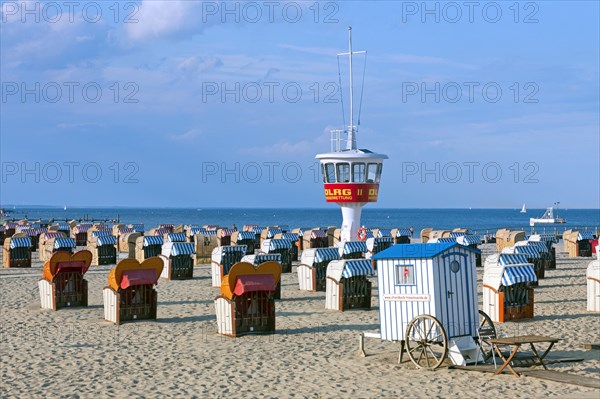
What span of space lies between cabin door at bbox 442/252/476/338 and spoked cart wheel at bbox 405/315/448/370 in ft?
0.61

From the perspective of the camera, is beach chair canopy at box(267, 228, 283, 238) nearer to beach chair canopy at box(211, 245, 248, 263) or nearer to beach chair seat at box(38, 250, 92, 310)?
beach chair canopy at box(211, 245, 248, 263)

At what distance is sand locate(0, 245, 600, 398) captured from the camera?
37.5 feet

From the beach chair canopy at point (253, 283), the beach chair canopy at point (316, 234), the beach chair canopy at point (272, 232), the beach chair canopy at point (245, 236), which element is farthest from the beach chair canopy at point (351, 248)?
the beach chair canopy at point (272, 232)

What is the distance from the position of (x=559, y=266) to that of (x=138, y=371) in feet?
77.8

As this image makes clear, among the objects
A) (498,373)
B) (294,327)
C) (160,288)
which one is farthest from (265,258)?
(498,373)

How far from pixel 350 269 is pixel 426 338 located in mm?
6881

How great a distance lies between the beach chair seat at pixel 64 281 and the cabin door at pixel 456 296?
9.70 m

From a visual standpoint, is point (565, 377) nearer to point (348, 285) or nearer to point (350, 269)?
point (350, 269)

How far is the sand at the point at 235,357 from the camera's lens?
11.4 meters

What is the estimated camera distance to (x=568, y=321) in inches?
702

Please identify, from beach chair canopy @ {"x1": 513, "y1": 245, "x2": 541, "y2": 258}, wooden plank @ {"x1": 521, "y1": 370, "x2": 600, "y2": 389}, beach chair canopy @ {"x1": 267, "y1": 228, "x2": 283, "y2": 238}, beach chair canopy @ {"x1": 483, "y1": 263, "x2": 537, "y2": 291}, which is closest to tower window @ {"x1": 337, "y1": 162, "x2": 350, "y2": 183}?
beach chair canopy @ {"x1": 513, "y1": 245, "x2": 541, "y2": 258}

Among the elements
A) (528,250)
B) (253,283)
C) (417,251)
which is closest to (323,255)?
(528,250)

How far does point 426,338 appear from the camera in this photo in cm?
1262

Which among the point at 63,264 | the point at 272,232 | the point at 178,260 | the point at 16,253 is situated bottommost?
the point at 178,260
